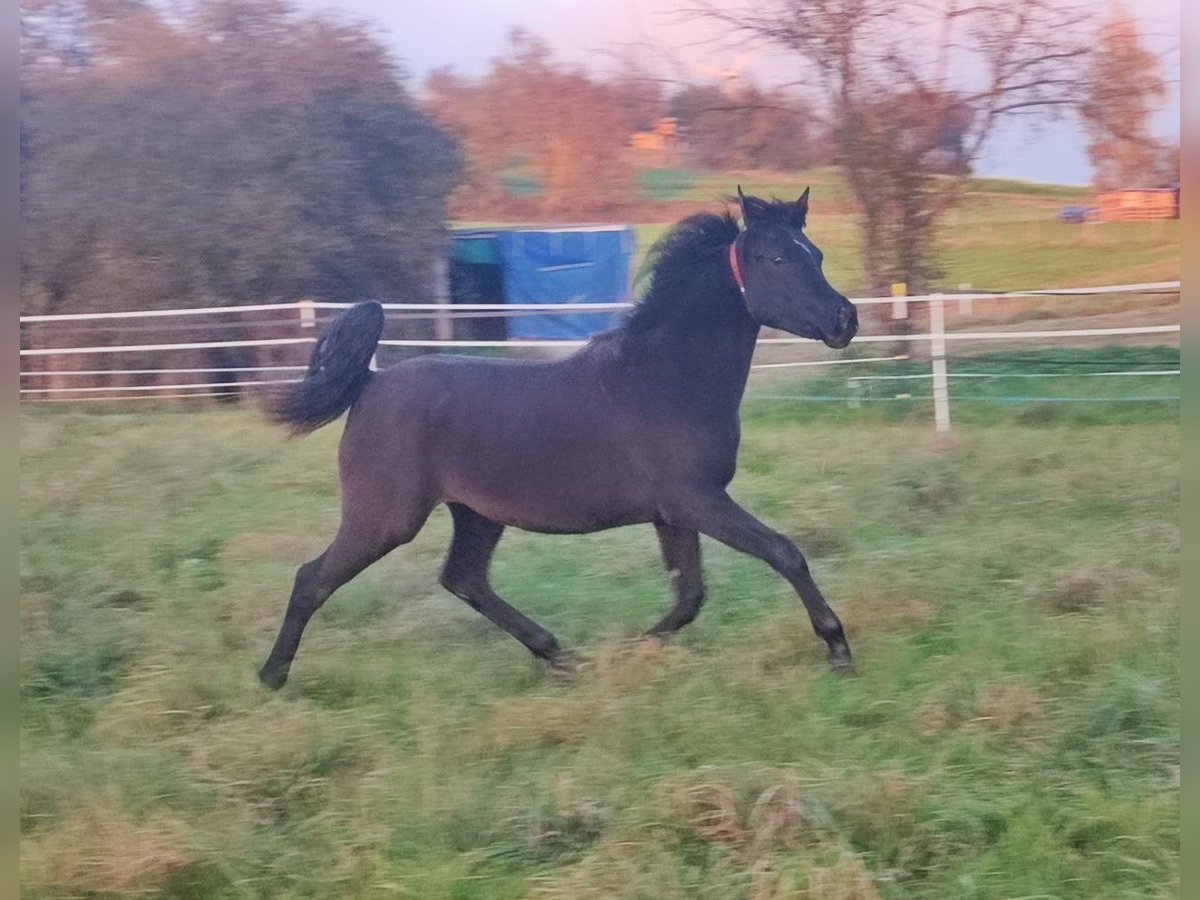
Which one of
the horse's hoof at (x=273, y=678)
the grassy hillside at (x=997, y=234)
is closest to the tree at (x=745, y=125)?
the grassy hillside at (x=997, y=234)

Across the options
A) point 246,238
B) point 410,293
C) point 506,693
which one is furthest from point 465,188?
point 506,693

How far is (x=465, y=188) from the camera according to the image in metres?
3.83

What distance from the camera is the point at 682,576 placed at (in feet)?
12.2

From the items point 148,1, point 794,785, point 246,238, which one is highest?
point 148,1

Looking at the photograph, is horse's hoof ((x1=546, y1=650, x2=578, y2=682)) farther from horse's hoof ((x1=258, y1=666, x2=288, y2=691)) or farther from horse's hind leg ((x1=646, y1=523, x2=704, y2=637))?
horse's hoof ((x1=258, y1=666, x2=288, y2=691))

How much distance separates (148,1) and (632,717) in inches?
118

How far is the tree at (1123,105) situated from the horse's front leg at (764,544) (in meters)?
Result: 1.89

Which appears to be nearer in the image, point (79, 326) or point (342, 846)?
point (342, 846)

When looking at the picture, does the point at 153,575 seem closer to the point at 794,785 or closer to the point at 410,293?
the point at 410,293

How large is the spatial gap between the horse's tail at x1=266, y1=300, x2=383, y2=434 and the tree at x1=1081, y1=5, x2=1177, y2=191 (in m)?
2.69

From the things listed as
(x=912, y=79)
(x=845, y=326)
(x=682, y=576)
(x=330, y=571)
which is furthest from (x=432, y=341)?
(x=912, y=79)

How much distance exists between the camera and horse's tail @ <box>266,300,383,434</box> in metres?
3.57

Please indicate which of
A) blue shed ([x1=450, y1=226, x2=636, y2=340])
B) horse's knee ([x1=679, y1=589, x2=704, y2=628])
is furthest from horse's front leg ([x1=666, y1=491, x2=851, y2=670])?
blue shed ([x1=450, y1=226, x2=636, y2=340])

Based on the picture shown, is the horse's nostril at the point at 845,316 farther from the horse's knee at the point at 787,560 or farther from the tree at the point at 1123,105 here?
the tree at the point at 1123,105
